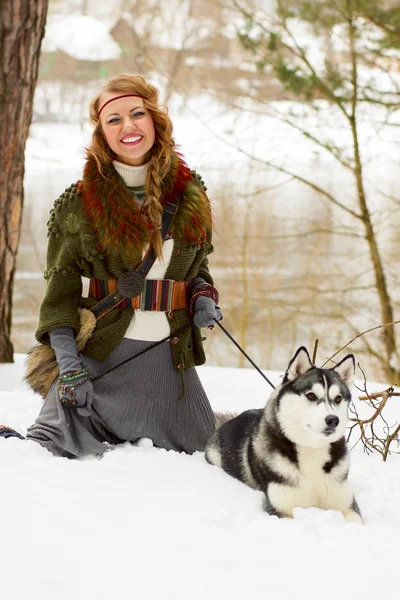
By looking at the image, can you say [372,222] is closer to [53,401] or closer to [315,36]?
[315,36]

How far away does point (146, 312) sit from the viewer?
3244 mm

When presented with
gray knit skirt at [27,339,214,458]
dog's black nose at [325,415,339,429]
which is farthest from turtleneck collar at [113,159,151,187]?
dog's black nose at [325,415,339,429]

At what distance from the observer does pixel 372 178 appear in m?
10.0

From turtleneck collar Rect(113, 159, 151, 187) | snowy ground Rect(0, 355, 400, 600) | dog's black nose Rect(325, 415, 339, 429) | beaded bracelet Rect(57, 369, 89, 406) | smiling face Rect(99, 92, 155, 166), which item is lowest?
snowy ground Rect(0, 355, 400, 600)

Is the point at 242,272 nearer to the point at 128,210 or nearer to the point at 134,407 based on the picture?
the point at 134,407

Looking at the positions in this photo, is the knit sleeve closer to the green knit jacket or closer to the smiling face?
the green knit jacket

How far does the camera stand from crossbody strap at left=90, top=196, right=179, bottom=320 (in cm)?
314

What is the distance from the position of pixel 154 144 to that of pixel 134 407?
1295 mm

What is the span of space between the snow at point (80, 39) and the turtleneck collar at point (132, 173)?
988cm

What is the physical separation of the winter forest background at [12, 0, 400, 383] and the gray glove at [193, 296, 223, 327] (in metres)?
6.23

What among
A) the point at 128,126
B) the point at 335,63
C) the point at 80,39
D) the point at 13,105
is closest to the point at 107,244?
the point at 128,126

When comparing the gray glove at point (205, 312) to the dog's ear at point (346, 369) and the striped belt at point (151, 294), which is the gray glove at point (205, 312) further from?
the dog's ear at point (346, 369)

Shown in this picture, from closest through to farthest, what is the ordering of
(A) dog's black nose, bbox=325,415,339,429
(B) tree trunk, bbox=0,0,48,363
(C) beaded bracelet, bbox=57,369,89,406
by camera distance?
(A) dog's black nose, bbox=325,415,339,429, (C) beaded bracelet, bbox=57,369,89,406, (B) tree trunk, bbox=0,0,48,363

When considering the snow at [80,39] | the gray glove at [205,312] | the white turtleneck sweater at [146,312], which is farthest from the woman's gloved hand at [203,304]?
the snow at [80,39]
